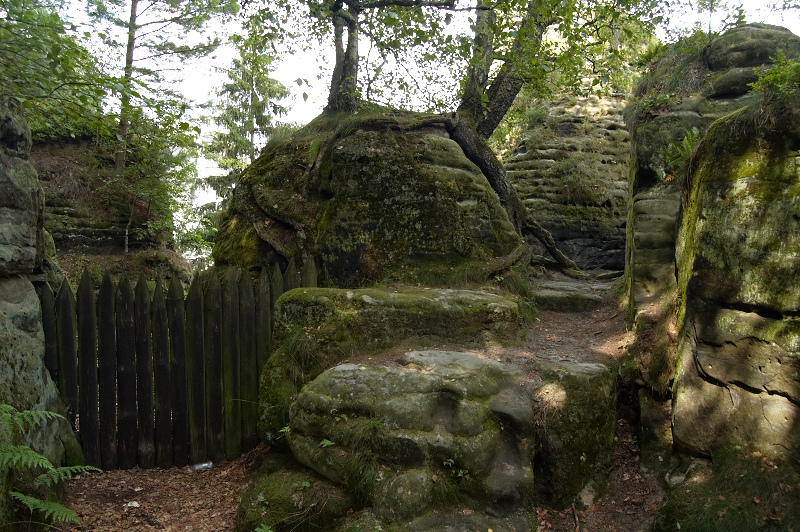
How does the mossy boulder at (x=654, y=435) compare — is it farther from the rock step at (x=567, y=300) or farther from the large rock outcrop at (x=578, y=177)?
the large rock outcrop at (x=578, y=177)

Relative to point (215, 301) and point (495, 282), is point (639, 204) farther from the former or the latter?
point (215, 301)

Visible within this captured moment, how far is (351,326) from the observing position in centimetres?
546

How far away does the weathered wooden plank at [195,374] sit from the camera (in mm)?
5445

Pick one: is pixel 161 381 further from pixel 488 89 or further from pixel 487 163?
pixel 488 89

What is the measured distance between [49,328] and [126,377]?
33.0 inches

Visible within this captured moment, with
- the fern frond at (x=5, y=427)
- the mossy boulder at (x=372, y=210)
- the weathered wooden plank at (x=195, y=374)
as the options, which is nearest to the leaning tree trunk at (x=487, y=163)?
the mossy boulder at (x=372, y=210)

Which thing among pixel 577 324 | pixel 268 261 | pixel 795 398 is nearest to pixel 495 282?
pixel 577 324

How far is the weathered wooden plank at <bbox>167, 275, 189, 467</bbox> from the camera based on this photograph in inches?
212

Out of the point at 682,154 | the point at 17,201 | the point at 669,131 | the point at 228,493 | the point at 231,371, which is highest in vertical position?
the point at 669,131

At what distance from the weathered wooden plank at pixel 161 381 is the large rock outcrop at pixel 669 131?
4880 mm

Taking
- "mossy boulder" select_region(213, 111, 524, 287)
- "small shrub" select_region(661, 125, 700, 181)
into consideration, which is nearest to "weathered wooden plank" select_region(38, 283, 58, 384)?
"mossy boulder" select_region(213, 111, 524, 287)

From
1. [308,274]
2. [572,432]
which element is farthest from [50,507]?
[572,432]

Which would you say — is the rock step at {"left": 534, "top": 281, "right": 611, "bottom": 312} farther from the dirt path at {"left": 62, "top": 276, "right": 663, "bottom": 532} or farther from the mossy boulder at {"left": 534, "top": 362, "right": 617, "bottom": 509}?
the mossy boulder at {"left": 534, "top": 362, "right": 617, "bottom": 509}

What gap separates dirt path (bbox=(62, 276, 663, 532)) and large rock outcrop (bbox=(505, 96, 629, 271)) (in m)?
6.61
